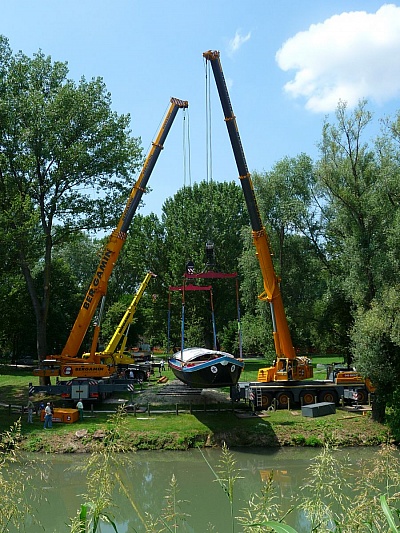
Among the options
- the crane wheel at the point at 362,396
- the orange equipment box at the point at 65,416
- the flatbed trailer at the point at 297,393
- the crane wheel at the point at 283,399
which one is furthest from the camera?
the crane wheel at the point at 362,396

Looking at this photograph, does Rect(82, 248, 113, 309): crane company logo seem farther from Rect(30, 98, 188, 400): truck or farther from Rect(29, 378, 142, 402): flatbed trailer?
Rect(29, 378, 142, 402): flatbed trailer

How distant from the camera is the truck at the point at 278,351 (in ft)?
68.9

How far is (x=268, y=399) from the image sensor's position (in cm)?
2106

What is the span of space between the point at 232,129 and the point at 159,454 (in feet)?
42.4

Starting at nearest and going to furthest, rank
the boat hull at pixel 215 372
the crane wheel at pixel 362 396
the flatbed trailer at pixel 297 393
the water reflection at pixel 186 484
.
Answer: the water reflection at pixel 186 484 → the boat hull at pixel 215 372 → the flatbed trailer at pixel 297 393 → the crane wheel at pixel 362 396

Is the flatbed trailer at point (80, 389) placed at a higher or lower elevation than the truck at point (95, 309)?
lower

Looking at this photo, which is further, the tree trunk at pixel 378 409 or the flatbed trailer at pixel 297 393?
the flatbed trailer at pixel 297 393

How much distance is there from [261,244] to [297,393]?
6.44 metres

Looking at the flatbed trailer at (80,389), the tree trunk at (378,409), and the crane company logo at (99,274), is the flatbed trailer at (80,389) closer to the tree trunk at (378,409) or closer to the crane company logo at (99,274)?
A: the crane company logo at (99,274)

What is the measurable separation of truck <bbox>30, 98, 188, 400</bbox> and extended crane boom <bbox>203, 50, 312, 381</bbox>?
11.8 feet

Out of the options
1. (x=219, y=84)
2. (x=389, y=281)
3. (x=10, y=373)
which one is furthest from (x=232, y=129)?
(x=10, y=373)

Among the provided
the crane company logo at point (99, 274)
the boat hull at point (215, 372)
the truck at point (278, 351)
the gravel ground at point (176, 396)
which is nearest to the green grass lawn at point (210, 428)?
the truck at point (278, 351)

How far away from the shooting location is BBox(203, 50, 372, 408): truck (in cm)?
2102

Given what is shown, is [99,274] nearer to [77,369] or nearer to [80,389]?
[77,369]
